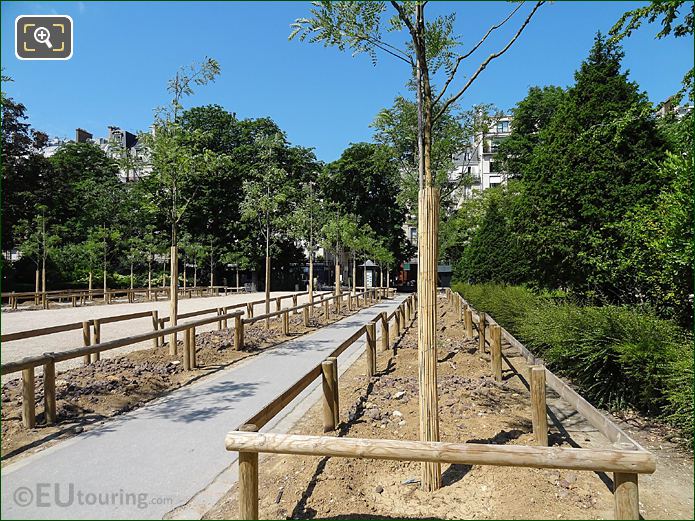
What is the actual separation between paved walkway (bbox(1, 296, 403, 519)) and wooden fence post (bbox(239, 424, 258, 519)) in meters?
0.92

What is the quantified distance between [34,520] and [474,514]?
292cm

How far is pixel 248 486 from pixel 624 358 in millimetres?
4420

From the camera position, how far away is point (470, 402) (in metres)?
5.34

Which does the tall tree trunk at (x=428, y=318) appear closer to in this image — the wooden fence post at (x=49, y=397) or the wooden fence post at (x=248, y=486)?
the wooden fence post at (x=248, y=486)

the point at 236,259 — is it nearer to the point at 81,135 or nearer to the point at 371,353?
the point at 371,353

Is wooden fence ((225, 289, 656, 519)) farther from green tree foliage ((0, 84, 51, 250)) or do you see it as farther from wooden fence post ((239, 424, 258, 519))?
green tree foliage ((0, 84, 51, 250))

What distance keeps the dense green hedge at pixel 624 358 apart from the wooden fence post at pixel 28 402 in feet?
20.5

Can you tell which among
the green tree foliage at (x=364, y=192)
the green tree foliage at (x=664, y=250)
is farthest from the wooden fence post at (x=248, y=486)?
the green tree foliage at (x=364, y=192)

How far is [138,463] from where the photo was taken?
4.01 meters

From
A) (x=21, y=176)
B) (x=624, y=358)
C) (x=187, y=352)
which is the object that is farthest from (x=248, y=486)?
(x=21, y=176)

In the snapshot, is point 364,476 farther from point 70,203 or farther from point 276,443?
point 70,203

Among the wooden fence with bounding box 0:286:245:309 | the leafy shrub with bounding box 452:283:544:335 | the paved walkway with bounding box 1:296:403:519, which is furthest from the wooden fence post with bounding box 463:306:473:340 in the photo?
the wooden fence with bounding box 0:286:245:309

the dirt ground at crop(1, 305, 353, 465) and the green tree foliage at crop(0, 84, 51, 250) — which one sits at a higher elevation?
the green tree foliage at crop(0, 84, 51, 250)

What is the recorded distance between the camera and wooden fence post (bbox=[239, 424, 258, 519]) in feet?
8.69
